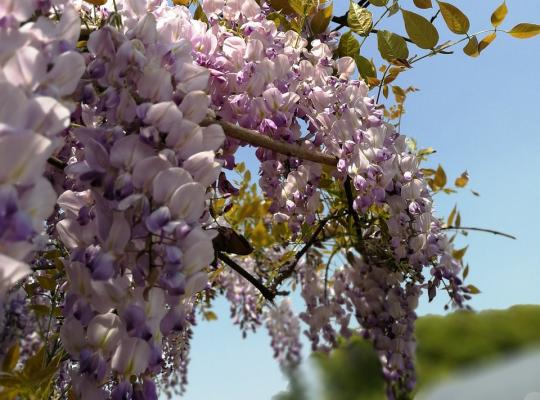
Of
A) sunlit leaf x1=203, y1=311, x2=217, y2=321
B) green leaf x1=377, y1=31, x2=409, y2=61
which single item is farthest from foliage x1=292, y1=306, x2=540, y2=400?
green leaf x1=377, y1=31, x2=409, y2=61

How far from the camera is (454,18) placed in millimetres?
1285

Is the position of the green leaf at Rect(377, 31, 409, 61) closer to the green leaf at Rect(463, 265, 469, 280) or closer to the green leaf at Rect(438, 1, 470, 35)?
the green leaf at Rect(438, 1, 470, 35)

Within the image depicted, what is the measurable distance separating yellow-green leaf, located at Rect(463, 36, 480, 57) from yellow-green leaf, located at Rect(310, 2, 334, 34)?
0.36m

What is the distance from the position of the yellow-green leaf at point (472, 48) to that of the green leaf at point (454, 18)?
0.03m

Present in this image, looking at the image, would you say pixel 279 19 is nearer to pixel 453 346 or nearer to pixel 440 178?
pixel 440 178

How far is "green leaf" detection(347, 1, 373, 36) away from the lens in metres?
1.44

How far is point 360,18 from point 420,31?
19 centimetres

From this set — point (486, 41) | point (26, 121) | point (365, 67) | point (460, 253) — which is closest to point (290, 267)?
point (460, 253)

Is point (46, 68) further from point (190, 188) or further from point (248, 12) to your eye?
point (248, 12)

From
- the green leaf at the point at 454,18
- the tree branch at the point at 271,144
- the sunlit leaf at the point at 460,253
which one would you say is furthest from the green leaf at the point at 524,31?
the sunlit leaf at the point at 460,253

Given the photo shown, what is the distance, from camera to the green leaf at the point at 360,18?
→ 1.44 meters

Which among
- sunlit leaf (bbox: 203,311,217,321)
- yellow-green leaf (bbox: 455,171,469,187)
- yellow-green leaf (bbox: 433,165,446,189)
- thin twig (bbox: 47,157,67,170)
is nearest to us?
thin twig (bbox: 47,157,67,170)

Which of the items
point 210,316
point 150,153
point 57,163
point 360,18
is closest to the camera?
point 150,153

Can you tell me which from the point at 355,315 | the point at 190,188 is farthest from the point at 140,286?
the point at 355,315
